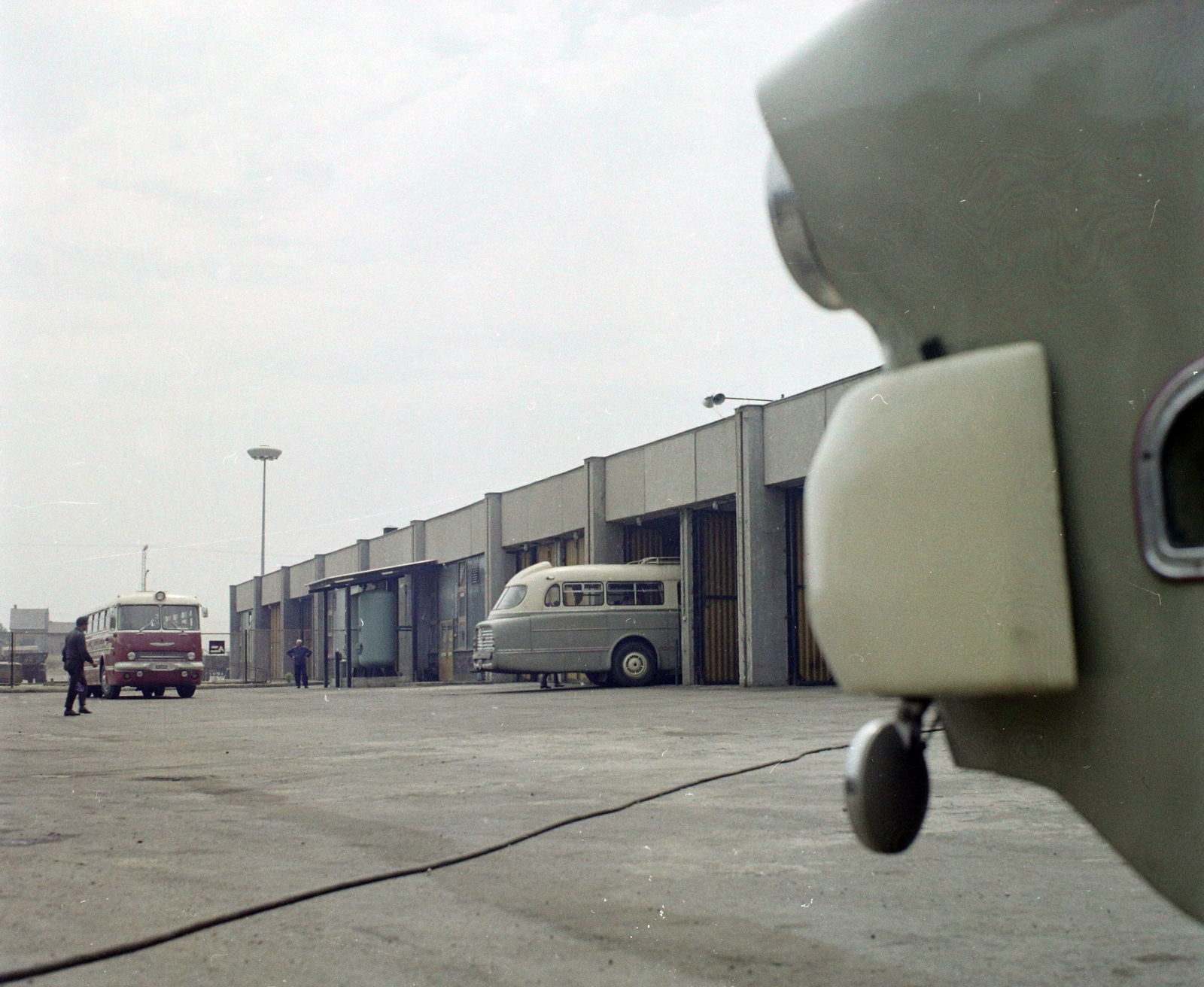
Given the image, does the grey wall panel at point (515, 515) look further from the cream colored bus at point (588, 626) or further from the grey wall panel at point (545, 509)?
the cream colored bus at point (588, 626)

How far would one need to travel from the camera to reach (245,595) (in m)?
66.9

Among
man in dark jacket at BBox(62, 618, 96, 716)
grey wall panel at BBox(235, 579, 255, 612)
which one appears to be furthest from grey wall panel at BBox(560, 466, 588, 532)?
grey wall panel at BBox(235, 579, 255, 612)

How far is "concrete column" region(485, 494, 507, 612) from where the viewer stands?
36.2m

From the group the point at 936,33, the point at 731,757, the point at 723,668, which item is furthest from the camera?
the point at 723,668

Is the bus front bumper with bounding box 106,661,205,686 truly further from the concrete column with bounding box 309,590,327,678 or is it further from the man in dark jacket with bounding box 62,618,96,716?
the concrete column with bounding box 309,590,327,678

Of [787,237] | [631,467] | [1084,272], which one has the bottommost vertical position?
[1084,272]

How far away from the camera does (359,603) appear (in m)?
37.8

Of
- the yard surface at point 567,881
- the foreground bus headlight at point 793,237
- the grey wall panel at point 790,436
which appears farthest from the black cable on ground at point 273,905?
the grey wall panel at point 790,436

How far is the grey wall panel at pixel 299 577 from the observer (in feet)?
182

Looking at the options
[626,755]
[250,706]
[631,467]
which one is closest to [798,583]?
[631,467]

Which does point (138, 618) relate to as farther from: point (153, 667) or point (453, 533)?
point (453, 533)

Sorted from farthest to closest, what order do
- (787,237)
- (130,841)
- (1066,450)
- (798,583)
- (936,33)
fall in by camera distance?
(798,583)
(130,841)
(787,237)
(936,33)
(1066,450)

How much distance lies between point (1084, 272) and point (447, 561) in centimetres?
3875

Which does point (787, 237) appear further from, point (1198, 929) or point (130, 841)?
point (130, 841)
